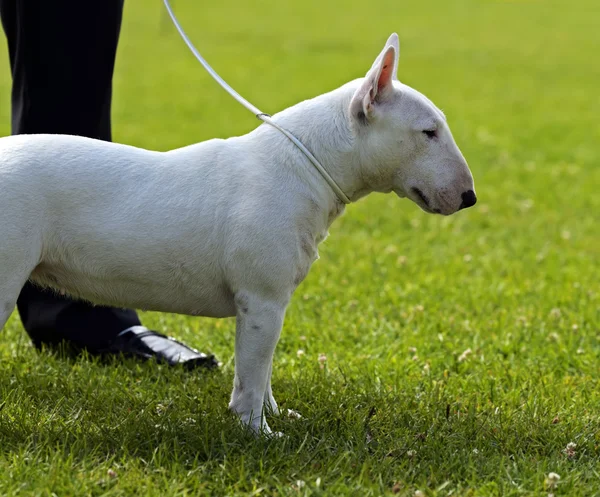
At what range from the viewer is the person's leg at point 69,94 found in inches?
159

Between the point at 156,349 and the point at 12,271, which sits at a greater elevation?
the point at 12,271

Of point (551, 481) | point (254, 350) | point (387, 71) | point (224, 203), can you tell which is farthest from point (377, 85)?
point (551, 481)

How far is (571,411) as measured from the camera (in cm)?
368

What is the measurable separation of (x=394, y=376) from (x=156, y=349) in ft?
3.57

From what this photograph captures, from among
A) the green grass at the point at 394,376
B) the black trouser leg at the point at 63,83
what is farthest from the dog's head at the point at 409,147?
the black trouser leg at the point at 63,83

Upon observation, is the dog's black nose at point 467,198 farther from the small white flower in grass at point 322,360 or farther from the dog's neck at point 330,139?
the small white flower in grass at point 322,360

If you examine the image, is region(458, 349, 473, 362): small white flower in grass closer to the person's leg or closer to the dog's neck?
the person's leg

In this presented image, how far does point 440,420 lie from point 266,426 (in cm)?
69

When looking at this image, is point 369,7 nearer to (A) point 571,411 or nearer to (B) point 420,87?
(B) point 420,87

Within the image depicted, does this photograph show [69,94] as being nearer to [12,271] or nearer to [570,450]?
[12,271]

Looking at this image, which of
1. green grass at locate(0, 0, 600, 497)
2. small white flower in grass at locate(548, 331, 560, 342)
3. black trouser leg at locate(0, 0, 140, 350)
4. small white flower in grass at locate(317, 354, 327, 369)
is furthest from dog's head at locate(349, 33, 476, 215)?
small white flower in grass at locate(548, 331, 560, 342)

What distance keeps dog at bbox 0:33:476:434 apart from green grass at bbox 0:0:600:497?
1.24 ft

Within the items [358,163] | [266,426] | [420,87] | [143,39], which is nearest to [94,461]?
[266,426]

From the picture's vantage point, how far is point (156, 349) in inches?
166
